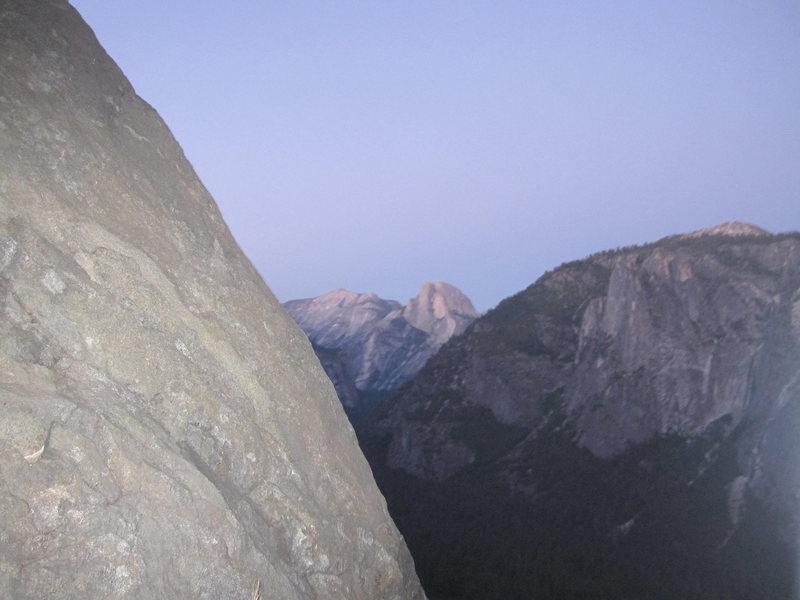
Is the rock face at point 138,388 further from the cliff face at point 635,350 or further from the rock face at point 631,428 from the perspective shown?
the cliff face at point 635,350

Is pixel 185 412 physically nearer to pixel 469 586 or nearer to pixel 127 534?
pixel 127 534

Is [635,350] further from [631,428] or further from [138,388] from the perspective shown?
[138,388]

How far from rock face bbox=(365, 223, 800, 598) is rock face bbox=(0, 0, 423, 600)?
2415 inches

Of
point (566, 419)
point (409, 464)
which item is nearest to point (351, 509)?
point (566, 419)

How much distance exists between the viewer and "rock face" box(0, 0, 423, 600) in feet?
30.9

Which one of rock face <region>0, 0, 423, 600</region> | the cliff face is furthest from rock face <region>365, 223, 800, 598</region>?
rock face <region>0, 0, 423, 600</region>

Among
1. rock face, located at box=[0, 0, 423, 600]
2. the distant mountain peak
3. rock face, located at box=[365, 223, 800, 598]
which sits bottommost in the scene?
rock face, located at box=[0, 0, 423, 600]

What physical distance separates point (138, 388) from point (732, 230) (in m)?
124

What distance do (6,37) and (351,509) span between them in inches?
452

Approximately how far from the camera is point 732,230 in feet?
388

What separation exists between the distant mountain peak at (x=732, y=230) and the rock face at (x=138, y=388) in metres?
114

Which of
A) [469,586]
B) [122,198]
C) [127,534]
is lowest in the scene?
[469,586]

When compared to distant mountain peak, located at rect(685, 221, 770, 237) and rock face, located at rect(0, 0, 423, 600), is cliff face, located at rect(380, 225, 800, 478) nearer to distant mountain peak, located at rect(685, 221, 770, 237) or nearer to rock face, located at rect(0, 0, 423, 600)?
distant mountain peak, located at rect(685, 221, 770, 237)

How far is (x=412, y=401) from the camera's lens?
466ft
